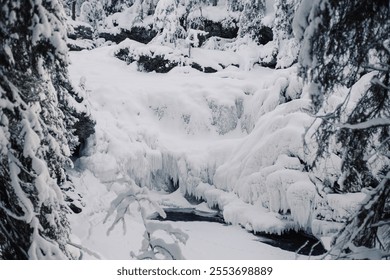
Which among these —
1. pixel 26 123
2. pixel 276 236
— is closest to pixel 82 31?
pixel 276 236

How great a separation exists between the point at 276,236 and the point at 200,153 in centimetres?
380

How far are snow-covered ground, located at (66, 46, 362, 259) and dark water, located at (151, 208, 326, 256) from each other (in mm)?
255

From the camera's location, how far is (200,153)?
11766mm

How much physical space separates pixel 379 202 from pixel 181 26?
1701 cm

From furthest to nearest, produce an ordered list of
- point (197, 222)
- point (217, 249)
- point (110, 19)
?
point (110, 19)
point (197, 222)
point (217, 249)

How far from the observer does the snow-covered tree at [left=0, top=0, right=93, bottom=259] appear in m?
2.47

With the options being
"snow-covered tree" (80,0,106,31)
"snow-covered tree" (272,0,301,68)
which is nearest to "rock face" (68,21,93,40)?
"snow-covered tree" (80,0,106,31)

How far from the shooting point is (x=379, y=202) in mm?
2527

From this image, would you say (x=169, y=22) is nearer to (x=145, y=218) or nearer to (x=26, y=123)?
(x=26, y=123)

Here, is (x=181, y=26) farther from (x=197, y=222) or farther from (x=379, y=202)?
(x=379, y=202)

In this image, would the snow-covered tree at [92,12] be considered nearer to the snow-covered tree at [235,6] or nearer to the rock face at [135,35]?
the rock face at [135,35]
